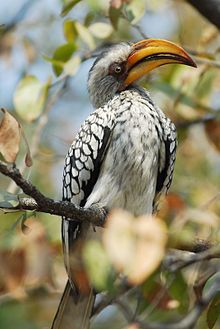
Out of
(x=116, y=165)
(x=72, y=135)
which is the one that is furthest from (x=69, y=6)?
(x=72, y=135)

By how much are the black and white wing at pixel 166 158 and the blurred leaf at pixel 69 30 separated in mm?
696

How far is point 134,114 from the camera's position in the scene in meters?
4.73

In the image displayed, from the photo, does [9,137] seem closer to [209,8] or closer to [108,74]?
[209,8]

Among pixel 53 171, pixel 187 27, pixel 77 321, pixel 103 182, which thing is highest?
pixel 103 182

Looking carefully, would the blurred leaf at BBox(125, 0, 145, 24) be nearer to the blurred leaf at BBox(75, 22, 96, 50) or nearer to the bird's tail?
the blurred leaf at BBox(75, 22, 96, 50)

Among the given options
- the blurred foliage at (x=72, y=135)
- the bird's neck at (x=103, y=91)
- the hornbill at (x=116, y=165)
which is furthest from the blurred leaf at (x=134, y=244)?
the bird's neck at (x=103, y=91)

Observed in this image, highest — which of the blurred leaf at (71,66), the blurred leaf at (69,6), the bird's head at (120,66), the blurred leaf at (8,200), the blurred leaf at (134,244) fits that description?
the blurred leaf at (134,244)

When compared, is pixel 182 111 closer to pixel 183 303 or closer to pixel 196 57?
pixel 196 57

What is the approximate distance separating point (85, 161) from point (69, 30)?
29.9 inches

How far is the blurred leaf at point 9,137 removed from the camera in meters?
3.12

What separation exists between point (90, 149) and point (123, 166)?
0.70 ft

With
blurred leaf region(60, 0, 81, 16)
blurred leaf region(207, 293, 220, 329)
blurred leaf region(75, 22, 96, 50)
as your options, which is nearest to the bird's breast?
blurred leaf region(75, 22, 96, 50)

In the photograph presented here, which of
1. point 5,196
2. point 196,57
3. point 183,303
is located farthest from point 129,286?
point 196,57

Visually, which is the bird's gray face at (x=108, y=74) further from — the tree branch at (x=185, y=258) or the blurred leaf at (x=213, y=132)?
the tree branch at (x=185, y=258)
